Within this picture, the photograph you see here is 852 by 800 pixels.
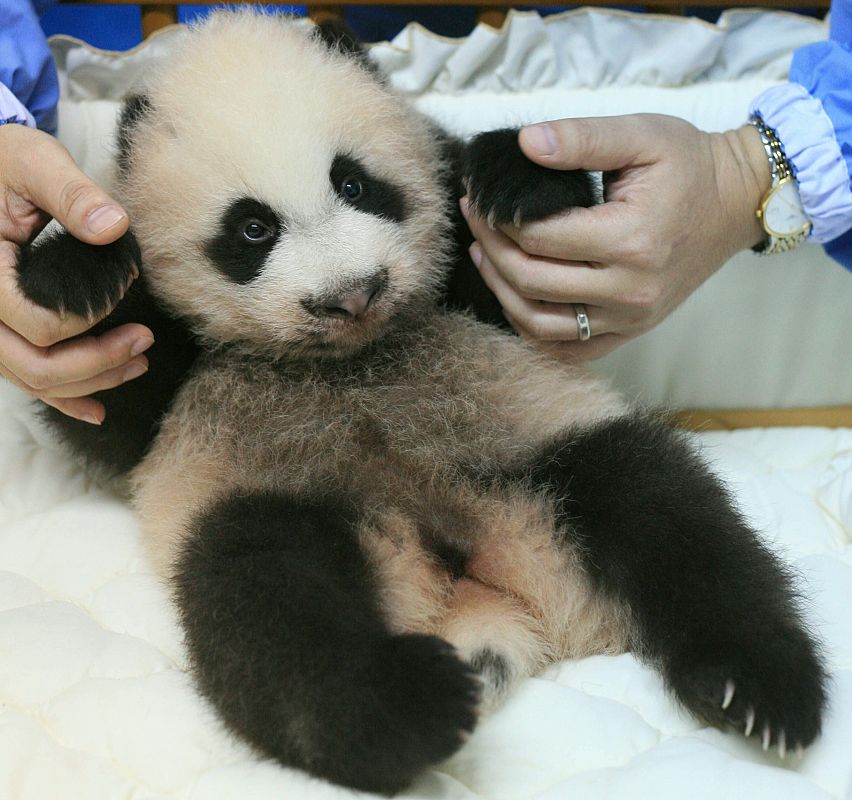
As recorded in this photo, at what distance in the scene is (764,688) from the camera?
3.21 ft

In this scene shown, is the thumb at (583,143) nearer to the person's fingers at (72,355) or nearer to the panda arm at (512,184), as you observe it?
the panda arm at (512,184)

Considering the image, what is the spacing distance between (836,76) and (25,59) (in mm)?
1442

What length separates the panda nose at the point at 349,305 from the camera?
1.14 metres

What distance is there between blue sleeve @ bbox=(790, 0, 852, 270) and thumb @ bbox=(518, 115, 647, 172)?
0.40 metres

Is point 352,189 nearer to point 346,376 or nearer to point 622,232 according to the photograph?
point 346,376

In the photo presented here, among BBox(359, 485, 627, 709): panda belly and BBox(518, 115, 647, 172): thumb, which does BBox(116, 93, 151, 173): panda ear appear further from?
BBox(359, 485, 627, 709): panda belly

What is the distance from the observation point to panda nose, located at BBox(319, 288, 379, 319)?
1139 millimetres

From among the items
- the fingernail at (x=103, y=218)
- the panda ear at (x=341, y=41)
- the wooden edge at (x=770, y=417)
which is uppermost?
the panda ear at (x=341, y=41)

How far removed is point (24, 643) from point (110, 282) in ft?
1.56

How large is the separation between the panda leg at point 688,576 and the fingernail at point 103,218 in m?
0.64

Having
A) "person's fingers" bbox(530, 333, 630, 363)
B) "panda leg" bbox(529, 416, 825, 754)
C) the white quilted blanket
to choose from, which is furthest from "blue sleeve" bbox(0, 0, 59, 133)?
"panda leg" bbox(529, 416, 825, 754)

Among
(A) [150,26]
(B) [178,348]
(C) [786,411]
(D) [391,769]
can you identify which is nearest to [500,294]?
A: (B) [178,348]

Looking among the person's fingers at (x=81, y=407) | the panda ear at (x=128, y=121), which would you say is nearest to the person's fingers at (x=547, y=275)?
the panda ear at (x=128, y=121)

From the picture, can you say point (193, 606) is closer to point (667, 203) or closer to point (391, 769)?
point (391, 769)
